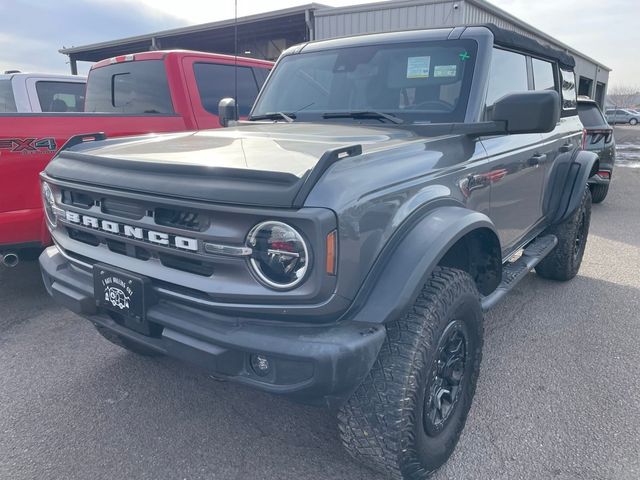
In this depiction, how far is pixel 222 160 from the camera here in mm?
1996

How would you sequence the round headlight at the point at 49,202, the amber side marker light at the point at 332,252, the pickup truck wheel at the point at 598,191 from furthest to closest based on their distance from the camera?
1. the pickup truck wheel at the point at 598,191
2. the round headlight at the point at 49,202
3. the amber side marker light at the point at 332,252

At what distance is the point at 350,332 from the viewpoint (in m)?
1.76

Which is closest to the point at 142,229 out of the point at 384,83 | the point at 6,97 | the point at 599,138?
the point at 384,83

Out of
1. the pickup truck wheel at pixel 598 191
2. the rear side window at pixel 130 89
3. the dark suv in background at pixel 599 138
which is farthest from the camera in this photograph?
the pickup truck wheel at pixel 598 191

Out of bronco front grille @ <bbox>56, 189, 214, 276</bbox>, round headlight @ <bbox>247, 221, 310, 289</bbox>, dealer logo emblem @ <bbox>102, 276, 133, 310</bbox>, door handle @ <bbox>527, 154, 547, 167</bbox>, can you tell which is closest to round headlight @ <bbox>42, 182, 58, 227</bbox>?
bronco front grille @ <bbox>56, 189, 214, 276</bbox>

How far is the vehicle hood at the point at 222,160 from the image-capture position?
68.4 inches

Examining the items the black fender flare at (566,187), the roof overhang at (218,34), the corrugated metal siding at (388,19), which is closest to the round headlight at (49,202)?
the black fender flare at (566,187)

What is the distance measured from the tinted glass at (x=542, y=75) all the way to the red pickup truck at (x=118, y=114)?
2.90m

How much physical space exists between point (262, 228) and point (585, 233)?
13.2 feet

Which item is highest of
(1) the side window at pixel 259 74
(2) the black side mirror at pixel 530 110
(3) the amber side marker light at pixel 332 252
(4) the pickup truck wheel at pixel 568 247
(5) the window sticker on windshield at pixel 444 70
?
(5) the window sticker on windshield at pixel 444 70

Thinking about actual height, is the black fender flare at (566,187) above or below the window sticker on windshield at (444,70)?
below

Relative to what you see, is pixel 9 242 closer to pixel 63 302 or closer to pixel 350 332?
pixel 63 302

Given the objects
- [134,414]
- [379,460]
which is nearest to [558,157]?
[379,460]

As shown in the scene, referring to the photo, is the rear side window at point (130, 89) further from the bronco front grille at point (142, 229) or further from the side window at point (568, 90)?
the side window at point (568, 90)
